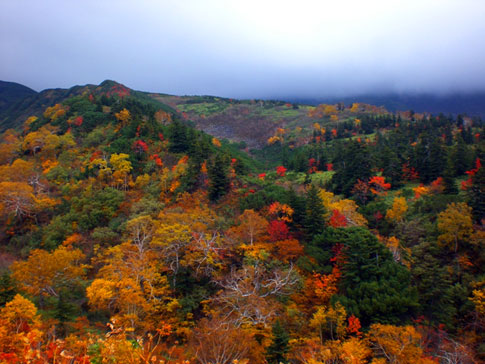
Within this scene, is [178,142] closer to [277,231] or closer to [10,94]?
[277,231]

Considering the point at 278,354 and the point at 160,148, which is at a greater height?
the point at 160,148

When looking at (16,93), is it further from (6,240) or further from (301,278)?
(301,278)

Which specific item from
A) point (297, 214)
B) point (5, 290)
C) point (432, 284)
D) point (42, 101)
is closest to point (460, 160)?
point (432, 284)

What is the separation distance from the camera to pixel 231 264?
24.3 meters

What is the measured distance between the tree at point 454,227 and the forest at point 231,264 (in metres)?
0.15

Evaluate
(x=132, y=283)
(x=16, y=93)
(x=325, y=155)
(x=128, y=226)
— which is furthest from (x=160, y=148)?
(x=16, y=93)

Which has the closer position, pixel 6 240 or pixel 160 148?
pixel 6 240

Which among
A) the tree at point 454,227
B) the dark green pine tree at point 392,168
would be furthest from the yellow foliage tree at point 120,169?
the dark green pine tree at point 392,168

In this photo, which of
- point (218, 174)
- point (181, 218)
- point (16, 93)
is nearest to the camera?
point (181, 218)

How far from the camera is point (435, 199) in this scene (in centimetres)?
3247

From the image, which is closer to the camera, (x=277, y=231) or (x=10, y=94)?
(x=277, y=231)

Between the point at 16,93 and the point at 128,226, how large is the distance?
8789 inches

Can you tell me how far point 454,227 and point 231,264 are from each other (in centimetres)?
1973

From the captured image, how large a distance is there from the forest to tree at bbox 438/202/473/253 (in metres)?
0.15
